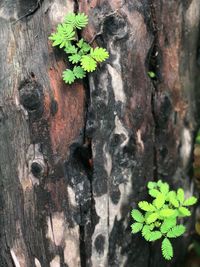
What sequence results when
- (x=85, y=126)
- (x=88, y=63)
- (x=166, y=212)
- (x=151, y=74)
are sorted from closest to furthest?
(x=88, y=63) < (x=85, y=126) < (x=166, y=212) < (x=151, y=74)

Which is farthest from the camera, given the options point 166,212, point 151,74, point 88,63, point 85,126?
point 151,74

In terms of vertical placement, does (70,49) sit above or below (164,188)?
above

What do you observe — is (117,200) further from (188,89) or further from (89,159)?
(188,89)

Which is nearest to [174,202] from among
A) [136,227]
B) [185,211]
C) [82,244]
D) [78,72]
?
[185,211]

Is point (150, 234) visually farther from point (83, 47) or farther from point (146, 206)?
point (83, 47)

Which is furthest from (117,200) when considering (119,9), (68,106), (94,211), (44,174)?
(119,9)

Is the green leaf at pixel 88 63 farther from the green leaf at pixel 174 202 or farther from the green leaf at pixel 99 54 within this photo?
the green leaf at pixel 174 202
